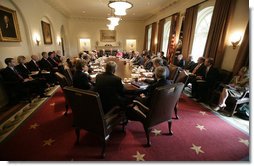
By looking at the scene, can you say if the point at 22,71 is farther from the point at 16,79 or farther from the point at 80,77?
the point at 80,77

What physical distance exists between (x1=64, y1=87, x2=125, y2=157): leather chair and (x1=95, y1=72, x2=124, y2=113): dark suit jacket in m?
0.16

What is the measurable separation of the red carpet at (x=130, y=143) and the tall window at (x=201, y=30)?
3.97 metres

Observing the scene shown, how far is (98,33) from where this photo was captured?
39.5 ft

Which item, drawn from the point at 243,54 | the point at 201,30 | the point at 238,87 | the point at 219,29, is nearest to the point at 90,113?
the point at 238,87

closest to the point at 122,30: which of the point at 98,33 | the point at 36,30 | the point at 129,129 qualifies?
the point at 98,33

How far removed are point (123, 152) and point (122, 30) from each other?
38.8ft

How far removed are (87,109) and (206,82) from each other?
3458 millimetres

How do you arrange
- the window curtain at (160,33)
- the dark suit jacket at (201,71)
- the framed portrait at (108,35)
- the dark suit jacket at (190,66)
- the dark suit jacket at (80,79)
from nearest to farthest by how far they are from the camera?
the dark suit jacket at (80,79) < the dark suit jacket at (201,71) < the dark suit jacket at (190,66) < the window curtain at (160,33) < the framed portrait at (108,35)

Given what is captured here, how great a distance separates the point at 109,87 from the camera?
80.4 inches

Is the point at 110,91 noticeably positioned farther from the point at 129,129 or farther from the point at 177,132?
the point at 177,132

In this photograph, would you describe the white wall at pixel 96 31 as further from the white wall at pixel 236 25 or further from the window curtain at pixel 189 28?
the white wall at pixel 236 25

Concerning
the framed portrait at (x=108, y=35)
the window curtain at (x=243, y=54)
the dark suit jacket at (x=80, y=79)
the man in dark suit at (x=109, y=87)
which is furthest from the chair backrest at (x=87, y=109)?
the framed portrait at (x=108, y=35)

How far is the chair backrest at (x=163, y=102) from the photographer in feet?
5.88

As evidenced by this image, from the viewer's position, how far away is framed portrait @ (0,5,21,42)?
145 inches
